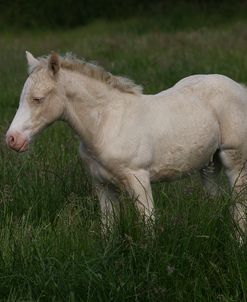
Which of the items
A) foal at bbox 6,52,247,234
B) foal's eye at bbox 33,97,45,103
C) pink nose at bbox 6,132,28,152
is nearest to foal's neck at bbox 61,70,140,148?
foal at bbox 6,52,247,234

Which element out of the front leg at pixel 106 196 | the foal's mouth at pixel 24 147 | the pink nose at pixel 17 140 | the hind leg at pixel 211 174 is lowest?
the hind leg at pixel 211 174

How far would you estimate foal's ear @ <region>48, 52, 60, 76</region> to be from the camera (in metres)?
5.55

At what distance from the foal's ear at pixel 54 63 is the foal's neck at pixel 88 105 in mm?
99

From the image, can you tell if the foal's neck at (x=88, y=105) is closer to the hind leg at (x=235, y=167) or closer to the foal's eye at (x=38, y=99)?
the foal's eye at (x=38, y=99)

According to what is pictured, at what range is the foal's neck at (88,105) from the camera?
228 inches

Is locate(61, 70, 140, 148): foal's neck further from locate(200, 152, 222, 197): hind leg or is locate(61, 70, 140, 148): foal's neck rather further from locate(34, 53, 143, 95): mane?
locate(200, 152, 222, 197): hind leg

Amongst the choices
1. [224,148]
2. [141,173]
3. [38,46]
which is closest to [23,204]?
[141,173]

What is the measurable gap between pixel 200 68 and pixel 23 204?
7238 millimetres

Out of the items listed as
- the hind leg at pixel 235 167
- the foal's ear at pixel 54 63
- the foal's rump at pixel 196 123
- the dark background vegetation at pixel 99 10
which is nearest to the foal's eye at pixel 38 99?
the foal's ear at pixel 54 63

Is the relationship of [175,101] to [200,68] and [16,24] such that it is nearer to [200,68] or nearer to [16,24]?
[200,68]

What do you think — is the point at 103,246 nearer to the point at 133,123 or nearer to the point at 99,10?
the point at 133,123

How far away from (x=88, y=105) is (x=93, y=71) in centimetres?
24

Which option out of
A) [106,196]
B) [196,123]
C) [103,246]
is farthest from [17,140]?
[196,123]

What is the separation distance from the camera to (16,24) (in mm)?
26438
